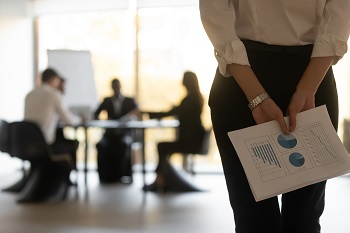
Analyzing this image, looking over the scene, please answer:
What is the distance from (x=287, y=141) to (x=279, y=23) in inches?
10.7

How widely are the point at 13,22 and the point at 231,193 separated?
741 cm

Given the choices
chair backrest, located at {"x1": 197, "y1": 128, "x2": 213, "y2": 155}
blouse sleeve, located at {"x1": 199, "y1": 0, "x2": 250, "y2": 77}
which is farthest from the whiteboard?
blouse sleeve, located at {"x1": 199, "y1": 0, "x2": 250, "y2": 77}

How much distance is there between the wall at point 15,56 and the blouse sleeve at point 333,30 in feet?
23.2

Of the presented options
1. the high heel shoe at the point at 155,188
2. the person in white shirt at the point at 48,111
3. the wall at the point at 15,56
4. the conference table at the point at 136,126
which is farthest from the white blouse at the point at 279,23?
the wall at the point at 15,56

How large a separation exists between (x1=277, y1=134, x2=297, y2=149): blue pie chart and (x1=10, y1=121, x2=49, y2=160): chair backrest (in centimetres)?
400

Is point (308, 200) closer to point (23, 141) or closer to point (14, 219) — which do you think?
point (14, 219)

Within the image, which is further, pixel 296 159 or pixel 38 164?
pixel 38 164

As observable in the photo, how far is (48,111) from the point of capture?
5.39 metres

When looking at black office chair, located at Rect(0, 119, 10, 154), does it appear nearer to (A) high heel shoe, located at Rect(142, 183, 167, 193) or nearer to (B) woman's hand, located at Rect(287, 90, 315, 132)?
(A) high heel shoe, located at Rect(142, 183, 167, 193)

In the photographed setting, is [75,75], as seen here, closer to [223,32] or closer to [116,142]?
[116,142]

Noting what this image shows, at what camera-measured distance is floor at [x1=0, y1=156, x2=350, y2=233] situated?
12.7ft

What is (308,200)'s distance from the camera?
4.09ft

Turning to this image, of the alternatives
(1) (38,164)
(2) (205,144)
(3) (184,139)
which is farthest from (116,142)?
(1) (38,164)

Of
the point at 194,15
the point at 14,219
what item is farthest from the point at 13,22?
the point at 14,219
